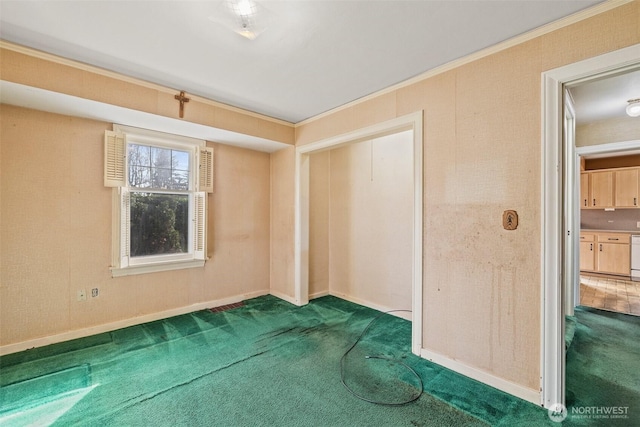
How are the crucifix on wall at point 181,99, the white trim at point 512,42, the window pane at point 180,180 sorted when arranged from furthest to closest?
the window pane at point 180,180 → the crucifix on wall at point 181,99 → the white trim at point 512,42

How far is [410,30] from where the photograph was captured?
1966 millimetres

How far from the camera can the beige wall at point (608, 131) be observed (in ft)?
12.2

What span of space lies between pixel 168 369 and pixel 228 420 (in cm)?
91

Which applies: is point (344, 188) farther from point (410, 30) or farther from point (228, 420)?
point (228, 420)

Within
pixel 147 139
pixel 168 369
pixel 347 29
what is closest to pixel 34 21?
pixel 147 139

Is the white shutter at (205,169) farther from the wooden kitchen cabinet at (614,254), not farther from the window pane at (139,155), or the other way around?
the wooden kitchen cabinet at (614,254)

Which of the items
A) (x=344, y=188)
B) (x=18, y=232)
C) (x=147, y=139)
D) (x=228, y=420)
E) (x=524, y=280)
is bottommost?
(x=228, y=420)

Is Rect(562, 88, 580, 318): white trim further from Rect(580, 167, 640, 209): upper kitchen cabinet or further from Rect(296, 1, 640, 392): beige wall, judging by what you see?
Rect(580, 167, 640, 209): upper kitchen cabinet

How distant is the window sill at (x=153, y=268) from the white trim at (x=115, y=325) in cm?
52

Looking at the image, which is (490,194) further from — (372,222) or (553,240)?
(372,222)

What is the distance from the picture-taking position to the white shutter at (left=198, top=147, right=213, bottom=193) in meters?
3.71

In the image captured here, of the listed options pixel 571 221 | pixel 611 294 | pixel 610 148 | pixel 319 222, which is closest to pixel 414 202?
pixel 319 222

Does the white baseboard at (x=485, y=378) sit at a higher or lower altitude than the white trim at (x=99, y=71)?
lower

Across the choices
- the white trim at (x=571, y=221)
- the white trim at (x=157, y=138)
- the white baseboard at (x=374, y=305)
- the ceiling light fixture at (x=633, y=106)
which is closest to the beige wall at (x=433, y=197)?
the white trim at (x=157, y=138)
